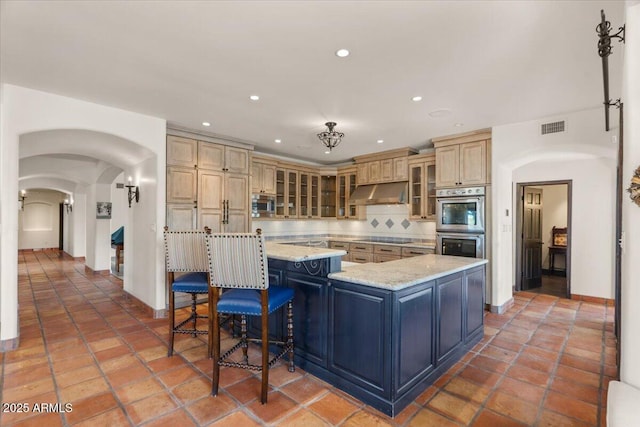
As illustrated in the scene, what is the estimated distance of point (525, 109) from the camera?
12.1 feet

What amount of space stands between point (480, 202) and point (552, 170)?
1943 mm

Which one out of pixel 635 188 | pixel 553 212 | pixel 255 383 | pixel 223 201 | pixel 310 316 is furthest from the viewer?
pixel 553 212

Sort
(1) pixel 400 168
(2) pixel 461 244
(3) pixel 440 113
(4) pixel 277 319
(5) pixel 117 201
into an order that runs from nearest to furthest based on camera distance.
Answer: (4) pixel 277 319 → (3) pixel 440 113 → (2) pixel 461 244 → (1) pixel 400 168 → (5) pixel 117 201

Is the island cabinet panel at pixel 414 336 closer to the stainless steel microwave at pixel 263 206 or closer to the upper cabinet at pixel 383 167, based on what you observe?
the upper cabinet at pixel 383 167

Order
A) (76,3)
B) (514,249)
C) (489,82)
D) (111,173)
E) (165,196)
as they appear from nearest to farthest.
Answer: (76,3) < (489,82) < (165,196) < (514,249) < (111,173)

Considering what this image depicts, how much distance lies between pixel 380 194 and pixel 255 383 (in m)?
4.23

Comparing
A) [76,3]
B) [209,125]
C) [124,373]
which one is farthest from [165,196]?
[76,3]

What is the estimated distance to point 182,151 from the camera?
4.48 m

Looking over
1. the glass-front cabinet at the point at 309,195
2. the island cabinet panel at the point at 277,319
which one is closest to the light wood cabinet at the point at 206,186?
the glass-front cabinet at the point at 309,195

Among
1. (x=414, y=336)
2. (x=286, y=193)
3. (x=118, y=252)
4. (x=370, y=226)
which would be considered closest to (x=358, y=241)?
(x=370, y=226)

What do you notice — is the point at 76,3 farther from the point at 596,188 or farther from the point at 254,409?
the point at 596,188

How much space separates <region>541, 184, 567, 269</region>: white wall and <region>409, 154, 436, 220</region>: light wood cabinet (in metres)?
3.39

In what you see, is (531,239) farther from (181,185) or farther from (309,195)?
(181,185)

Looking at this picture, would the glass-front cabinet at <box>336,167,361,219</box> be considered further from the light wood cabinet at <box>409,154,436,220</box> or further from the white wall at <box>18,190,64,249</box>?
the white wall at <box>18,190,64,249</box>
